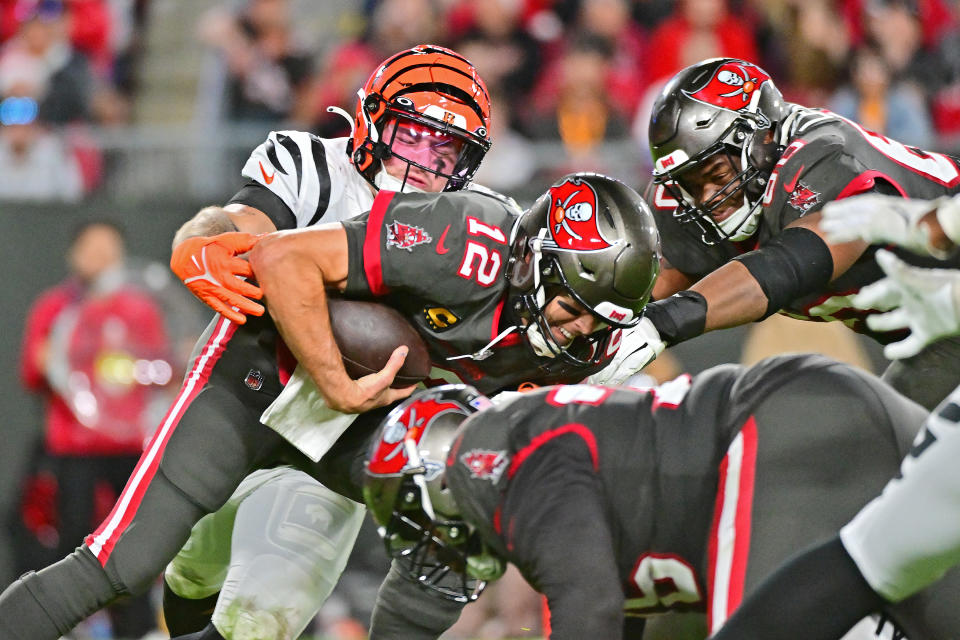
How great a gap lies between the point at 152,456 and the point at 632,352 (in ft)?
4.10

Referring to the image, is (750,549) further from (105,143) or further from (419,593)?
(105,143)

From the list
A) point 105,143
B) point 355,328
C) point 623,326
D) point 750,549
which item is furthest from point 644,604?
point 105,143

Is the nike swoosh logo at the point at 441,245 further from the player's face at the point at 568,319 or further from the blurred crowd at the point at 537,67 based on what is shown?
the blurred crowd at the point at 537,67

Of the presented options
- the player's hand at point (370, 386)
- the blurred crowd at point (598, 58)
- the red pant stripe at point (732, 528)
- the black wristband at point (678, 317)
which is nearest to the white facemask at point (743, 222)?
the black wristband at point (678, 317)

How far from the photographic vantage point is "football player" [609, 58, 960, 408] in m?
3.47

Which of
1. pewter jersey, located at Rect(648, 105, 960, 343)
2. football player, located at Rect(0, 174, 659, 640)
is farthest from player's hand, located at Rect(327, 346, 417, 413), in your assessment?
pewter jersey, located at Rect(648, 105, 960, 343)

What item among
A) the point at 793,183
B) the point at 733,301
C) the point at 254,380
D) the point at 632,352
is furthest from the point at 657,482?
the point at 793,183

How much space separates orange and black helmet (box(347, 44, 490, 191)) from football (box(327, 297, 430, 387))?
2.13 ft

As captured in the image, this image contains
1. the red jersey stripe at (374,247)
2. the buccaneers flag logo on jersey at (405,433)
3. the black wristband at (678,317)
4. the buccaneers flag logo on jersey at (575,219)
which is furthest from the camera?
the black wristband at (678,317)

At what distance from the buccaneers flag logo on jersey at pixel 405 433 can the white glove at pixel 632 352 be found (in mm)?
754

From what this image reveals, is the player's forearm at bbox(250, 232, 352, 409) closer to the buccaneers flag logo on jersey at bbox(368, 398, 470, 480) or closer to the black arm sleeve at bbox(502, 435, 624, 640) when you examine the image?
the buccaneers flag logo on jersey at bbox(368, 398, 470, 480)

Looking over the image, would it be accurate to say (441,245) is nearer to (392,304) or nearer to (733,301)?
(392,304)

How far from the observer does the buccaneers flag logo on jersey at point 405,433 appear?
101 inches

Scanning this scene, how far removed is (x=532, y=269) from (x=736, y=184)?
37.3 inches
